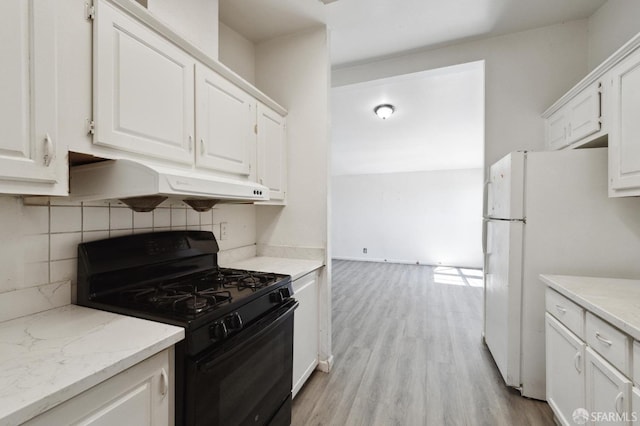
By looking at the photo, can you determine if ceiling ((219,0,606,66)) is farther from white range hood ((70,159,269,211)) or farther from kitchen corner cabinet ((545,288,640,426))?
kitchen corner cabinet ((545,288,640,426))

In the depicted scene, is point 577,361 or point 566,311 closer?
point 577,361

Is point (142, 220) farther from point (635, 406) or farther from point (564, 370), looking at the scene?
point (564, 370)

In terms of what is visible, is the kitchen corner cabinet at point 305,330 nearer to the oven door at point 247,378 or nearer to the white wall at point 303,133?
the oven door at point 247,378

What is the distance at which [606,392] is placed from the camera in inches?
46.6

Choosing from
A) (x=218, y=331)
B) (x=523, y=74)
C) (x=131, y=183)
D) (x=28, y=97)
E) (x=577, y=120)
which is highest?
(x=523, y=74)

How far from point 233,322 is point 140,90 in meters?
1.08

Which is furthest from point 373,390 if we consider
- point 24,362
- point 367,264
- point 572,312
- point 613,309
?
point 367,264

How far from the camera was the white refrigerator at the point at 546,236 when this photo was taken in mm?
1782

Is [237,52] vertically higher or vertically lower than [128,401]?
higher

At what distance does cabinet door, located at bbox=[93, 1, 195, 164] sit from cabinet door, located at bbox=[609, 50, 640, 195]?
2302 mm

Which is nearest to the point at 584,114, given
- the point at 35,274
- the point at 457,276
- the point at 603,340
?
the point at 603,340

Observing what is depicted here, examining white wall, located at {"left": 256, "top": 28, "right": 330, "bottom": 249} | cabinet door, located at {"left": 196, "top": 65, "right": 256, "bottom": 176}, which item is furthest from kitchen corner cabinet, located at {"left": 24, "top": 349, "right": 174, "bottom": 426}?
white wall, located at {"left": 256, "top": 28, "right": 330, "bottom": 249}

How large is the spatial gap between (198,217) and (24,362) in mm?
1225

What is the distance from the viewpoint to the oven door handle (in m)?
1.04
